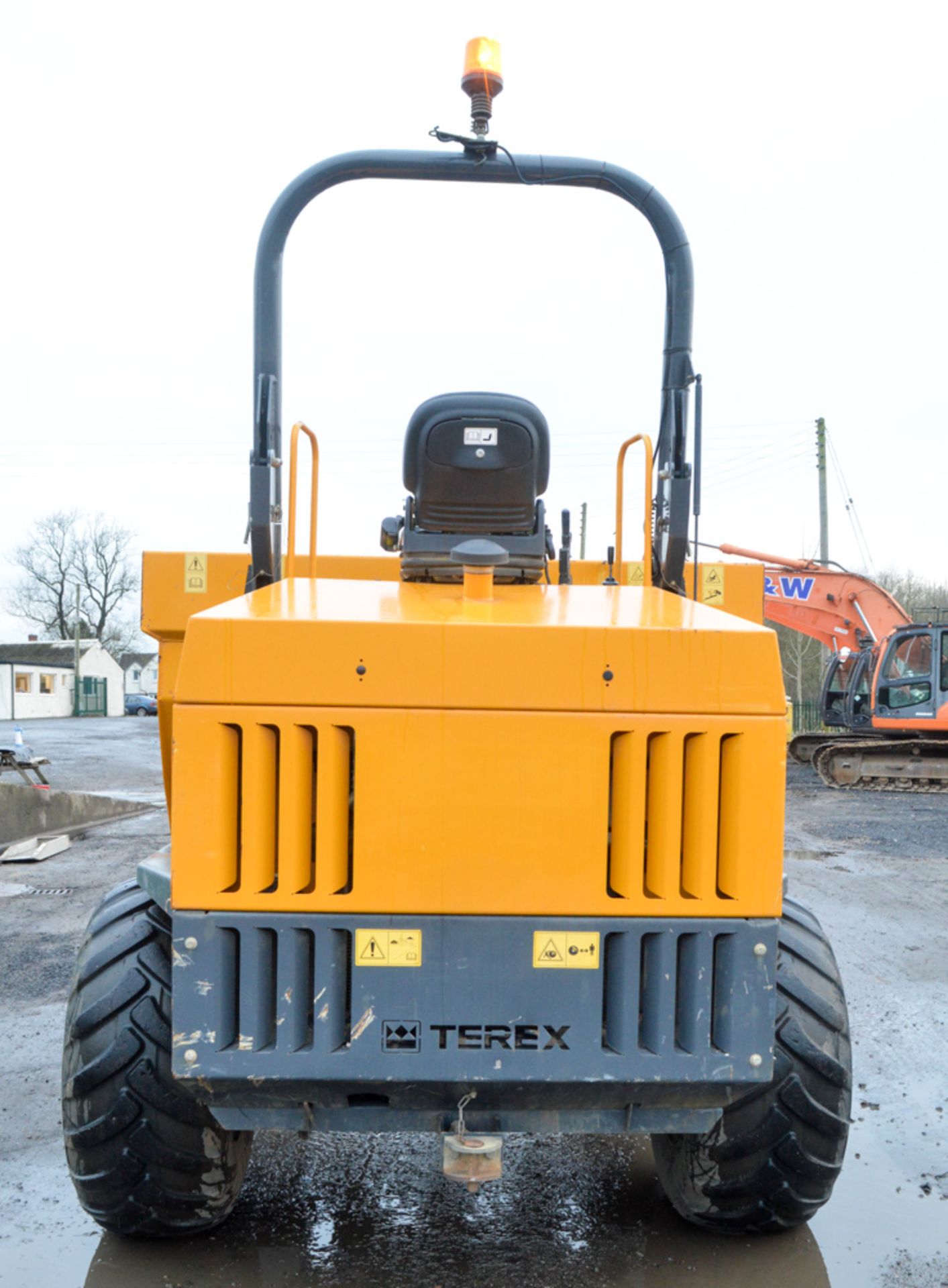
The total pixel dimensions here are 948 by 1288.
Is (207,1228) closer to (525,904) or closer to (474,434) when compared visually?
(525,904)

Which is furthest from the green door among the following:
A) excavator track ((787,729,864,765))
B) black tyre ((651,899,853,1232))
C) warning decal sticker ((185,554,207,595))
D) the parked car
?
black tyre ((651,899,853,1232))

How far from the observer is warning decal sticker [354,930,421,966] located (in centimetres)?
241

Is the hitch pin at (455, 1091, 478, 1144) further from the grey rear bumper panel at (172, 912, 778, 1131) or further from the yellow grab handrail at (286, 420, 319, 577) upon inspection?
the yellow grab handrail at (286, 420, 319, 577)

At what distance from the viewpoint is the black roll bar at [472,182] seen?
317cm

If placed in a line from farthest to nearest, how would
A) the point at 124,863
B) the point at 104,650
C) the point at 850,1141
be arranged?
1. the point at 104,650
2. the point at 124,863
3. the point at 850,1141

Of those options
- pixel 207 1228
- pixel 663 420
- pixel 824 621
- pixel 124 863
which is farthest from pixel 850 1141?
pixel 824 621

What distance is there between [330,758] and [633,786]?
0.66 meters

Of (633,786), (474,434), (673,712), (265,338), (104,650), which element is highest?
(265,338)

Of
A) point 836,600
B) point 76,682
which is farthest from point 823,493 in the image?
point 76,682

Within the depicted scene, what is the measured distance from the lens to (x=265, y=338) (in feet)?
10.7

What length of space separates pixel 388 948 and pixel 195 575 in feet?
7.58

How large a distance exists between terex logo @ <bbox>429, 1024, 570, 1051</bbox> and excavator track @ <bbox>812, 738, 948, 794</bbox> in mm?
14760

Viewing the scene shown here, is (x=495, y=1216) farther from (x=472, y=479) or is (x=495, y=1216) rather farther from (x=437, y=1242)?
(x=472, y=479)

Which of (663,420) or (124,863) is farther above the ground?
(663,420)
